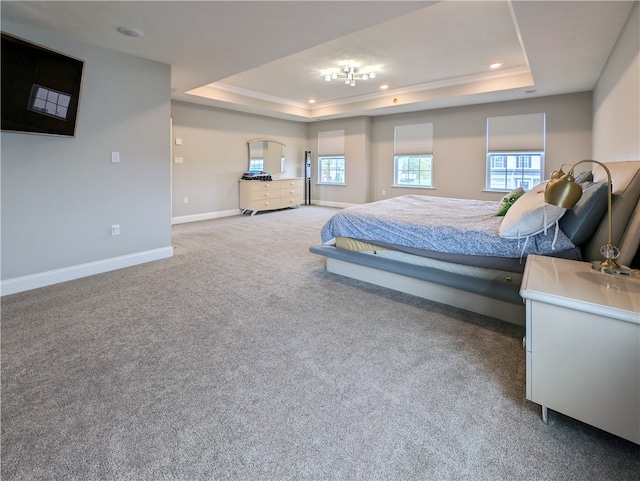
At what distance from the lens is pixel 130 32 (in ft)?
10.1

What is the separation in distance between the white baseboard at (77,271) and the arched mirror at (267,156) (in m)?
4.36

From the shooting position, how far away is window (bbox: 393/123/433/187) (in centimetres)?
751

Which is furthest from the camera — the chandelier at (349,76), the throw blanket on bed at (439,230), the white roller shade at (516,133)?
the white roller shade at (516,133)

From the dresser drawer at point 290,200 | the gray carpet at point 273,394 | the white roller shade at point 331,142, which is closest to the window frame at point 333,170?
the white roller shade at point 331,142

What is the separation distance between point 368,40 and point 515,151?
3.91 metres

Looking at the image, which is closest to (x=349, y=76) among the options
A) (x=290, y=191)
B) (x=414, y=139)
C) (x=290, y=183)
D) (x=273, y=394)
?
(x=414, y=139)

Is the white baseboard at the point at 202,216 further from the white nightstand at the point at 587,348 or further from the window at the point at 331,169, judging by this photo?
the white nightstand at the point at 587,348

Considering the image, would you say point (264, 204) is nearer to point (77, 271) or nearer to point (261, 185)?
point (261, 185)

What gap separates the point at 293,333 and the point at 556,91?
6106 mm

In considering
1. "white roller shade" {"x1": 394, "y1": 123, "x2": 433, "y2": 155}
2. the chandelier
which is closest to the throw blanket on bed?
the chandelier

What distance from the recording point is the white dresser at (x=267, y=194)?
7.63 metres

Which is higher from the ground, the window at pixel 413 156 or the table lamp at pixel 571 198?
the window at pixel 413 156

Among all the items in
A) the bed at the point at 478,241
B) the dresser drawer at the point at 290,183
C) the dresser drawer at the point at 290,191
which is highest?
the dresser drawer at the point at 290,183

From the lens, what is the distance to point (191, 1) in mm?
2549
